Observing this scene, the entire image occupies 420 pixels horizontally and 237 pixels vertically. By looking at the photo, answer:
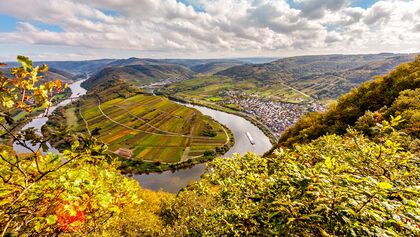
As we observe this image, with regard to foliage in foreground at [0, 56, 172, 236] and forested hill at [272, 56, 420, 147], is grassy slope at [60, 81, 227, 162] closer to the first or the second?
forested hill at [272, 56, 420, 147]

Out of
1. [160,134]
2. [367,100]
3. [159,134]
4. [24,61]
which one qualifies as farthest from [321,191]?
[159,134]

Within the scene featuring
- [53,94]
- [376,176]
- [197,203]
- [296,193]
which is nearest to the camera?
[53,94]

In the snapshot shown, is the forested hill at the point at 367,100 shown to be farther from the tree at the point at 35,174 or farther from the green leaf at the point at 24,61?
the green leaf at the point at 24,61

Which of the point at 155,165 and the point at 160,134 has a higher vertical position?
the point at 160,134

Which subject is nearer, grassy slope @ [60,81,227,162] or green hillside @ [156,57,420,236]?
green hillside @ [156,57,420,236]

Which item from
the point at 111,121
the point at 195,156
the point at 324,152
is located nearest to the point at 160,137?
the point at 195,156

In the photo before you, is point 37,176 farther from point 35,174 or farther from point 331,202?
point 331,202

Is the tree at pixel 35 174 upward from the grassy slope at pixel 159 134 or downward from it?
upward

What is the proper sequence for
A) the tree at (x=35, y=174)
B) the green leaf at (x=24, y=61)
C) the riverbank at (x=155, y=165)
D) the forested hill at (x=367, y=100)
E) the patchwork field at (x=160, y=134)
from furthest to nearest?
the patchwork field at (x=160, y=134) < the riverbank at (x=155, y=165) < the forested hill at (x=367, y=100) < the tree at (x=35, y=174) < the green leaf at (x=24, y=61)

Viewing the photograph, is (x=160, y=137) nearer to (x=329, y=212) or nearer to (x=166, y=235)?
(x=166, y=235)

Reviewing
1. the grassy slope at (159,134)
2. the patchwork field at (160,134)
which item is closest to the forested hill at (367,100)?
the patchwork field at (160,134)

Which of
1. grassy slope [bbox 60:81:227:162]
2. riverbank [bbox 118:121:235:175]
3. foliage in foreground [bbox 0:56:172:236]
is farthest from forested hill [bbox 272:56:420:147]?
grassy slope [bbox 60:81:227:162]
